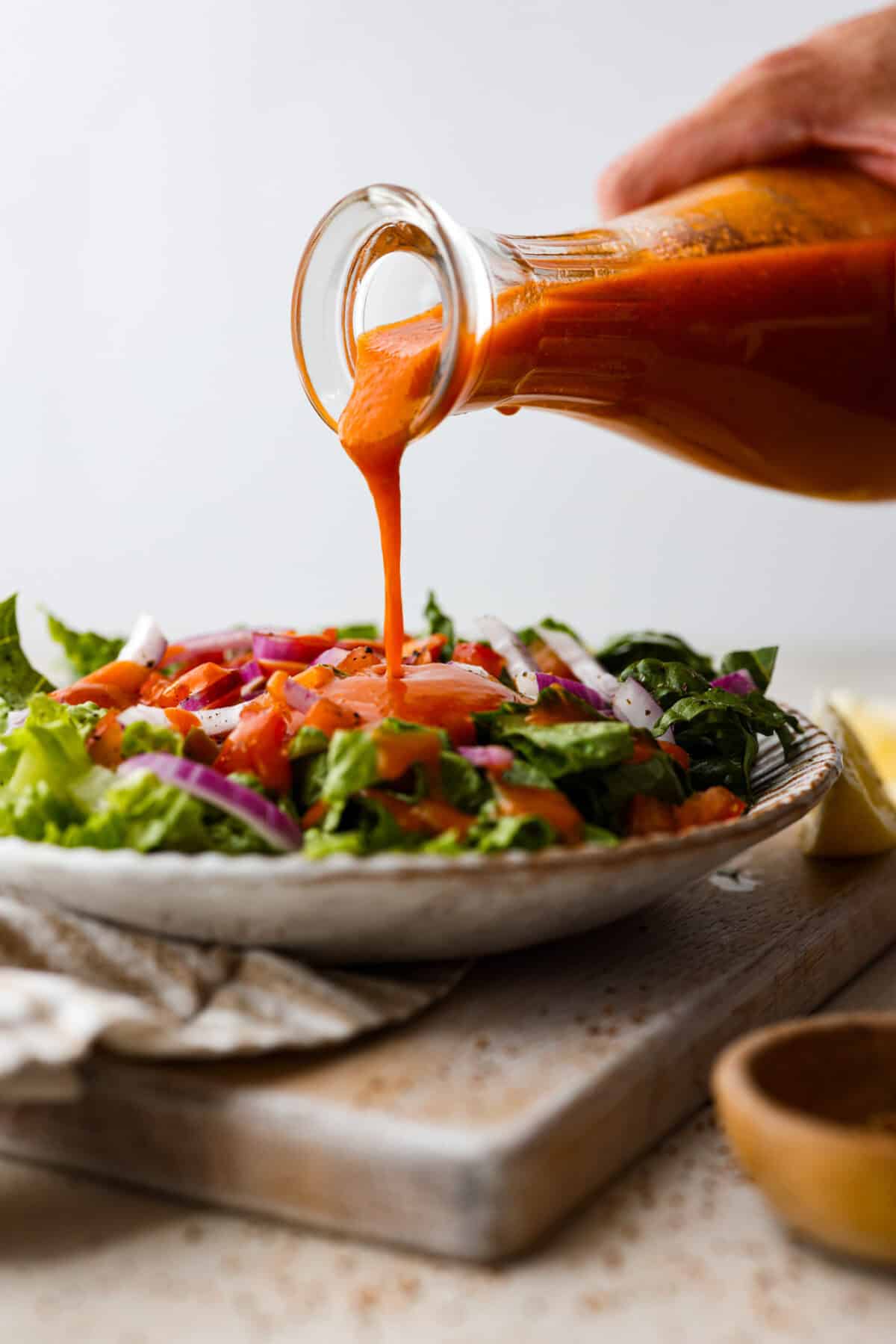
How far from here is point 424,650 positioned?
2.49 metres

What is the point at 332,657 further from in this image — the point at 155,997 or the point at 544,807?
the point at 155,997

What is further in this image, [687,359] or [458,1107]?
[687,359]

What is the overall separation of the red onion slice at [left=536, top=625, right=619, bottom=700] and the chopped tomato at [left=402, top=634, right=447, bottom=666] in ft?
0.64

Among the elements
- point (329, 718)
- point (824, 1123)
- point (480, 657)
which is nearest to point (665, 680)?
point (480, 657)

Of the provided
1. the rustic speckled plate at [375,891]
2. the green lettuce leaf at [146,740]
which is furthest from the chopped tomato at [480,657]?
the rustic speckled plate at [375,891]

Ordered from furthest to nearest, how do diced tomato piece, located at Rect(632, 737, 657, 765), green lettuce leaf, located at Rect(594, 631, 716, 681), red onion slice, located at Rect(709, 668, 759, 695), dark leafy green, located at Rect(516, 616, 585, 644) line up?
green lettuce leaf, located at Rect(594, 631, 716, 681), dark leafy green, located at Rect(516, 616, 585, 644), red onion slice, located at Rect(709, 668, 759, 695), diced tomato piece, located at Rect(632, 737, 657, 765)

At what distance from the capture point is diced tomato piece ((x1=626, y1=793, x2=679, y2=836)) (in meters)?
1.90

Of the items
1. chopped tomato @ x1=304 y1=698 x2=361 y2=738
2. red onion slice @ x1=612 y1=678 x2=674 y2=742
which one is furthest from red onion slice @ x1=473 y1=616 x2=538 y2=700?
chopped tomato @ x1=304 y1=698 x2=361 y2=738

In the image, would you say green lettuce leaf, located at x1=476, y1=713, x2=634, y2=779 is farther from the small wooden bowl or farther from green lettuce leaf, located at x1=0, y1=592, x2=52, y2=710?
green lettuce leaf, located at x1=0, y1=592, x2=52, y2=710

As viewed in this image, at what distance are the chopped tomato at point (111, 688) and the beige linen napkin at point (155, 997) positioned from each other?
0.59 m

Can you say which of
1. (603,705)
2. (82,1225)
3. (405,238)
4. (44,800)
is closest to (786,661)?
(603,705)

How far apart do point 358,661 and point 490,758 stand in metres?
0.49

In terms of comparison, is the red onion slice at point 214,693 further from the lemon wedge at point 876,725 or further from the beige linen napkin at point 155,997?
the lemon wedge at point 876,725

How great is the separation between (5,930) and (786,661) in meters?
3.96
